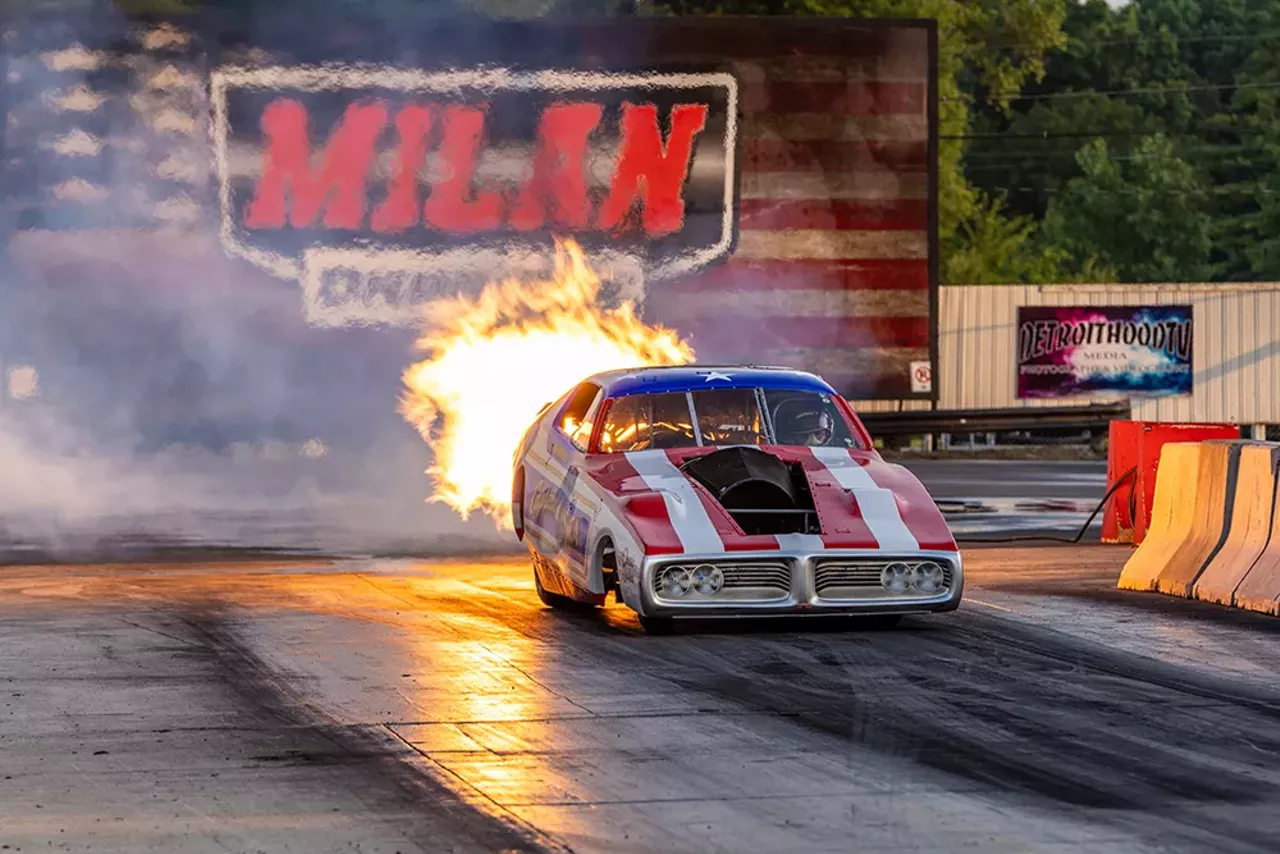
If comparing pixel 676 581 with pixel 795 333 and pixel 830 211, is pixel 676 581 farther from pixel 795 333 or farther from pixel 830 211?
pixel 830 211

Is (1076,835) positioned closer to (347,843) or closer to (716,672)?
(347,843)

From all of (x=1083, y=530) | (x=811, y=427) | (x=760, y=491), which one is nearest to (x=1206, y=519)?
(x=811, y=427)

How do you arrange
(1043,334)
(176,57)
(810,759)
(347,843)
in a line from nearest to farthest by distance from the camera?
(347,843) < (810,759) < (176,57) < (1043,334)

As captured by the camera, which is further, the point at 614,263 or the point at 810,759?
the point at 614,263

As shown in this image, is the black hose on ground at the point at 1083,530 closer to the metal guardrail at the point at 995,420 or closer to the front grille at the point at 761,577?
the front grille at the point at 761,577

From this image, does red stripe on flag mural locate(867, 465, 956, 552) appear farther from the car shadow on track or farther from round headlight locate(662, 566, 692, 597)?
round headlight locate(662, 566, 692, 597)

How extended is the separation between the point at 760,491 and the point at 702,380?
59.9 inches

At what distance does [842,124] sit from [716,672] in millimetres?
11492

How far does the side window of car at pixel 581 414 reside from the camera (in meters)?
14.3

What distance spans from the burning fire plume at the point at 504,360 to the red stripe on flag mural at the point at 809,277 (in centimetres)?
58

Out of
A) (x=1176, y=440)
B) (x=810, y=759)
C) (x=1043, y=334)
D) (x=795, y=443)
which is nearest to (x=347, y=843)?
(x=810, y=759)

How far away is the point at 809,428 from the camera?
1433 cm

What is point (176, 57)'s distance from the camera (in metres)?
21.3

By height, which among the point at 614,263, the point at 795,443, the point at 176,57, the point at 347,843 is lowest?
the point at 347,843
